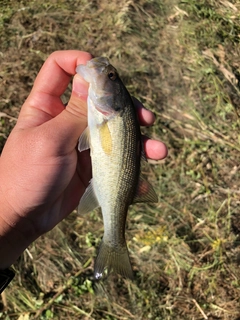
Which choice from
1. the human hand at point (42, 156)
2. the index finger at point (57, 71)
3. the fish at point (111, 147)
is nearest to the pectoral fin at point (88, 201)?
the fish at point (111, 147)

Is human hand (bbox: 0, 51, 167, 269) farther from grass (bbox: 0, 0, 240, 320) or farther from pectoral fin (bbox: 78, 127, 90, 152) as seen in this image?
grass (bbox: 0, 0, 240, 320)

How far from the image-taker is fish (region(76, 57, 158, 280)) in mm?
2678

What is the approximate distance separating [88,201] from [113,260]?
1.73ft

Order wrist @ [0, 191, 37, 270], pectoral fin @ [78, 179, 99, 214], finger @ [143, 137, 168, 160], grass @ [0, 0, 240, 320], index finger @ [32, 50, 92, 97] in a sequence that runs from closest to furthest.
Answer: pectoral fin @ [78, 179, 99, 214] → wrist @ [0, 191, 37, 270] → index finger @ [32, 50, 92, 97] → finger @ [143, 137, 168, 160] → grass @ [0, 0, 240, 320]

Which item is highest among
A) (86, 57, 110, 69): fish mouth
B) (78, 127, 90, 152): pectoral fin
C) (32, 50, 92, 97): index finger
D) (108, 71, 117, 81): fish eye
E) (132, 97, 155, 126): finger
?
(86, 57, 110, 69): fish mouth

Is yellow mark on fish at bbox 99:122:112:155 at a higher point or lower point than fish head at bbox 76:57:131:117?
lower

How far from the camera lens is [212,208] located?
14.9ft

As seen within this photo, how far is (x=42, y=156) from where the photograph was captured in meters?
2.86

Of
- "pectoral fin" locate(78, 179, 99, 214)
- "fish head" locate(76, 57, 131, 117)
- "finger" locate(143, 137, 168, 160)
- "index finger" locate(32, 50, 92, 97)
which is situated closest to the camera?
"fish head" locate(76, 57, 131, 117)

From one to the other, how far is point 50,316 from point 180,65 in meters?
3.71

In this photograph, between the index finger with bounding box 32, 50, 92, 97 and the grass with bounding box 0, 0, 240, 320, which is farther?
the grass with bounding box 0, 0, 240, 320

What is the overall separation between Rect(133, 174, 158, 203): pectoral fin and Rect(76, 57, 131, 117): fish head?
59cm

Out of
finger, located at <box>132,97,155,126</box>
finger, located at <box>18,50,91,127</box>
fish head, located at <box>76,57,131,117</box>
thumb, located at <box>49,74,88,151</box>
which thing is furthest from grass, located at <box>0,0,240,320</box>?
fish head, located at <box>76,57,131,117</box>

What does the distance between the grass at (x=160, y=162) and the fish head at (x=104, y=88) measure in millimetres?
2020
